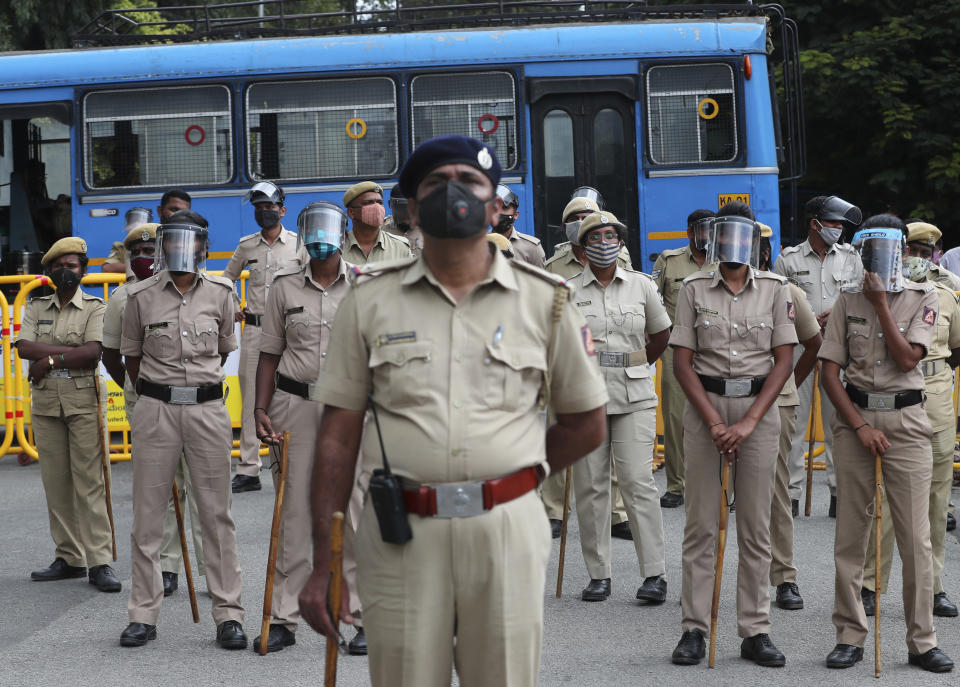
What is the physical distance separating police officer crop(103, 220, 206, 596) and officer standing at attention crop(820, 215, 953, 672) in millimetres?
3525

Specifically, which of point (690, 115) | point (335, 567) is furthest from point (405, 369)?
point (690, 115)

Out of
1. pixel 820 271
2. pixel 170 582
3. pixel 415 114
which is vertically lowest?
pixel 170 582

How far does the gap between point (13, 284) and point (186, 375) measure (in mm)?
6179

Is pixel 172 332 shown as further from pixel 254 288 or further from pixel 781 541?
pixel 254 288

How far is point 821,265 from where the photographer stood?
9516mm

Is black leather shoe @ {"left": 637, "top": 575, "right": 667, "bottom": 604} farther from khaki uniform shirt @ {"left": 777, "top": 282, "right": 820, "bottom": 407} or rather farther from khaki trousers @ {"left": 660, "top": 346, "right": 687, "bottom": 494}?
khaki trousers @ {"left": 660, "top": 346, "right": 687, "bottom": 494}

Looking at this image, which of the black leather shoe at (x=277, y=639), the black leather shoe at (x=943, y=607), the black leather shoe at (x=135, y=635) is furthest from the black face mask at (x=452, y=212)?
the black leather shoe at (x=943, y=607)

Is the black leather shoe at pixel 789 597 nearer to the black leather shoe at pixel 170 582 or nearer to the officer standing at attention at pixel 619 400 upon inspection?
the officer standing at attention at pixel 619 400

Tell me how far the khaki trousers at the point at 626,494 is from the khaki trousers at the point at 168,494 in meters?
2.12

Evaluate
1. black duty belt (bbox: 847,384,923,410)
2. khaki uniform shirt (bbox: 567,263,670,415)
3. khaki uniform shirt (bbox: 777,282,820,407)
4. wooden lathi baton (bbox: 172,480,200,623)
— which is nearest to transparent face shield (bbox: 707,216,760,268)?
khaki uniform shirt (bbox: 777,282,820,407)

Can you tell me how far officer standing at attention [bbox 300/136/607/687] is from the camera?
3455 mm

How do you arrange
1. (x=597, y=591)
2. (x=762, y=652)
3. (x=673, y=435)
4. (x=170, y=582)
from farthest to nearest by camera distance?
(x=673, y=435)
(x=170, y=582)
(x=597, y=591)
(x=762, y=652)

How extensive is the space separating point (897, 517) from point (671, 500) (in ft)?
12.5

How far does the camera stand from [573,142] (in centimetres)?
1295
